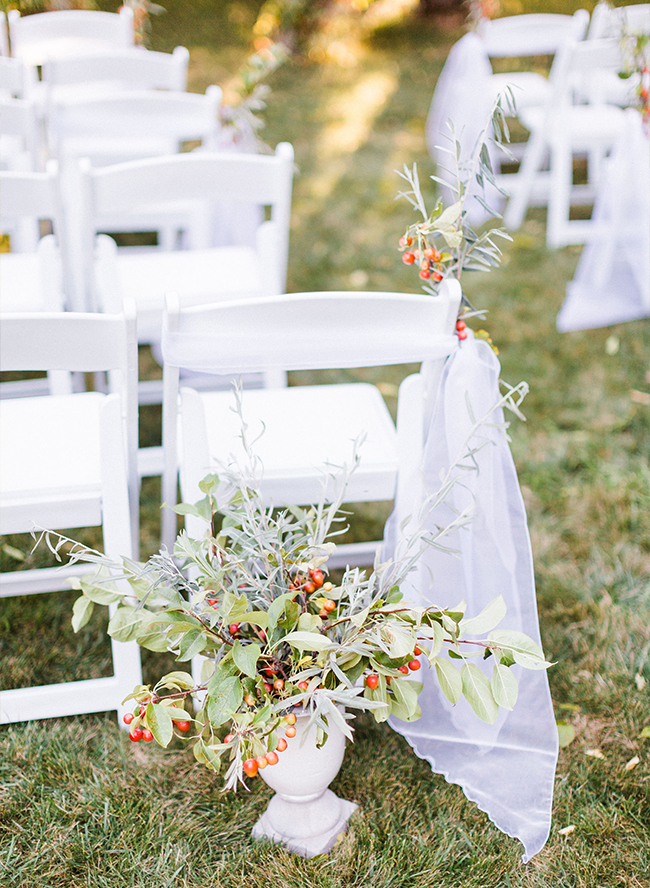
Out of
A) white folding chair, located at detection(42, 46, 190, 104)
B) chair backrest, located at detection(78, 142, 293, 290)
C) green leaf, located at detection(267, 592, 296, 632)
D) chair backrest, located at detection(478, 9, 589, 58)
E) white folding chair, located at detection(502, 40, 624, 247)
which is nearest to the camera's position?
green leaf, located at detection(267, 592, 296, 632)

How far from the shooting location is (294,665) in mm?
1428

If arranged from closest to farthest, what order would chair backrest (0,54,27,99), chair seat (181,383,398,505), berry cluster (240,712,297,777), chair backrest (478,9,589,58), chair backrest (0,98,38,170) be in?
berry cluster (240,712,297,777) < chair seat (181,383,398,505) < chair backrest (0,98,38,170) < chair backrest (0,54,27,99) < chair backrest (478,9,589,58)

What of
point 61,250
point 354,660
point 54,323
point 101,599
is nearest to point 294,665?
point 354,660

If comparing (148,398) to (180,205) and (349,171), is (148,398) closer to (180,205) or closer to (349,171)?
(180,205)

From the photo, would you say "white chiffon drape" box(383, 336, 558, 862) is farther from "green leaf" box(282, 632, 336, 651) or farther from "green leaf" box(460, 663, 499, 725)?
"green leaf" box(282, 632, 336, 651)

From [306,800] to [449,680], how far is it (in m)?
0.40

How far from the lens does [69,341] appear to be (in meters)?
1.46

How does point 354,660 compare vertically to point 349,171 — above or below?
below

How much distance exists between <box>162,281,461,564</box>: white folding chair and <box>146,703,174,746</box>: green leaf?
0.42 metres

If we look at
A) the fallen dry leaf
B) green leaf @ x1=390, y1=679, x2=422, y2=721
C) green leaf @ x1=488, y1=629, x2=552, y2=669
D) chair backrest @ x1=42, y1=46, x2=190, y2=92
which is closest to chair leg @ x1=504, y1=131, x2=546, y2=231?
chair backrest @ x1=42, y1=46, x2=190, y2=92

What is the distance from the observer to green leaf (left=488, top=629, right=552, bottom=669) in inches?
56.7

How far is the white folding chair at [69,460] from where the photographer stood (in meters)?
1.45

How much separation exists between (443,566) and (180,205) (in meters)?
1.85

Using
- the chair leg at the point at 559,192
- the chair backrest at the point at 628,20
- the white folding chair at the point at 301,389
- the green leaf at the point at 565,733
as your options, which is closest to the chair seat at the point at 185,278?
the white folding chair at the point at 301,389
